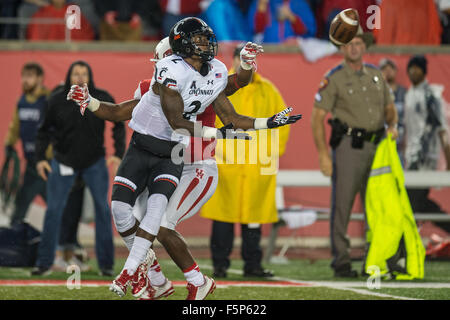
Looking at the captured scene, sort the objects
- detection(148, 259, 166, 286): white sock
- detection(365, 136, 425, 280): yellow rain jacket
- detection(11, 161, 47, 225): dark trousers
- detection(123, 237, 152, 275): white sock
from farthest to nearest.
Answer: detection(11, 161, 47, 225): dark trousers
detection(365, 136, 425, 280): yellow rain jacket
detection(148, 259, 166, 286): white sock
detection(123, 237, 152, 275): white sock

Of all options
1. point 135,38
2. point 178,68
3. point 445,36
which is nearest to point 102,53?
point 135,38

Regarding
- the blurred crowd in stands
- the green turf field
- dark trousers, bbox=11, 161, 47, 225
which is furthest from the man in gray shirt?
dark trousers, bbox=11, 161, 47, 225

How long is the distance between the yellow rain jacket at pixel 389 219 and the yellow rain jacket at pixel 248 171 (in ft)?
2.85

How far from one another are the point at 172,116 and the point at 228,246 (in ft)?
8.26

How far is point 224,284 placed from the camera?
7062mm

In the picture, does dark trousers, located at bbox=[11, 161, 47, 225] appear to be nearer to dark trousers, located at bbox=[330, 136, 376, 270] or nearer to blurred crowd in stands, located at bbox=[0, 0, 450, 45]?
blurred crowd in stands, located at bbox=[0, 0, 450, 45]

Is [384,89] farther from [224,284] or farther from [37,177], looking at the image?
[37,177]

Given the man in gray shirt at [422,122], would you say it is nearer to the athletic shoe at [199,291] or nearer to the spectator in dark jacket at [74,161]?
the spectator in dark jacket at [74,161]

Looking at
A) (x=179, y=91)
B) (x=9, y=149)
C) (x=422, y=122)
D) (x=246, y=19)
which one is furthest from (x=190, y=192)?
(x=246, y=19)

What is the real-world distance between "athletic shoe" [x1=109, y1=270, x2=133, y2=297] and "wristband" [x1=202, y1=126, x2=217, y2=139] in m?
0.92

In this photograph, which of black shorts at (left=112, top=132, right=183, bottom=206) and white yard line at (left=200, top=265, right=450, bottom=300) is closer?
black shorts at (left=112, top=132, right=183, bottom=206)

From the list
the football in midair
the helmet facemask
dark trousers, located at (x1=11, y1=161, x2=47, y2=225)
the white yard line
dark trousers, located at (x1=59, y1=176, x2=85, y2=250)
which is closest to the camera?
the helmet facemask

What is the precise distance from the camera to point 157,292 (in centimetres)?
602

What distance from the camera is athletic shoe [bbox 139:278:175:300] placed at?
19.5 ft
